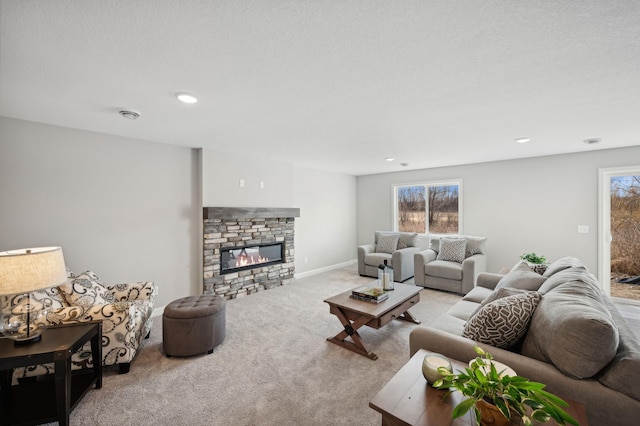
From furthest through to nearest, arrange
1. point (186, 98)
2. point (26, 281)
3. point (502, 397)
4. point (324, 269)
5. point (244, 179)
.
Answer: point (324, 269) < point (244, 179) < point (186, 98) < point (26, 281) < point (502, 397)

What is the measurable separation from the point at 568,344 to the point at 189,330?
9.08 feet

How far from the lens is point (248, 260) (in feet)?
15.0

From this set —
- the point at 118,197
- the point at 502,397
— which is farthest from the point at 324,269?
the point at 502,397

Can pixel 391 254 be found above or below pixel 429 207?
below

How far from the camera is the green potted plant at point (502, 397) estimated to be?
0.83m

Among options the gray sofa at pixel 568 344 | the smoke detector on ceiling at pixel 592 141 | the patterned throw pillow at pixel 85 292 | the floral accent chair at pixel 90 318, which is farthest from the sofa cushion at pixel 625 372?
the patterned throw pillow at pixel 85 292

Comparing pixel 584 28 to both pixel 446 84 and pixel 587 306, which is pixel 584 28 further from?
pixel 587 306

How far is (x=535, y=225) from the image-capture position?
183 inches

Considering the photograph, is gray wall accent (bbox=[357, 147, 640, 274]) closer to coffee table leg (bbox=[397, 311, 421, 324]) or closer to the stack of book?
coffee table leg (bbox=[397, 311, 421, 324])

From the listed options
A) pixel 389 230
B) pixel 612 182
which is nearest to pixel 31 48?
pixel 389 230

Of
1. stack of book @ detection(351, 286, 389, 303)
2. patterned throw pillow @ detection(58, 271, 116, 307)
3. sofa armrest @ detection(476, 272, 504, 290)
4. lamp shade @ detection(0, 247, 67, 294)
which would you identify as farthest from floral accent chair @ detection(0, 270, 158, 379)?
sofa armrest @ detection(476, 272, 504, 290)

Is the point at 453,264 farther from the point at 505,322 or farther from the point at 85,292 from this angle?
the point at 85,292

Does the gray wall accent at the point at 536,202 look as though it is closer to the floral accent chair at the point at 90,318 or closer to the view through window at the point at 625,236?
the view through window at the point at 625,236

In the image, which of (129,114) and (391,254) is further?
→ (391,254)
